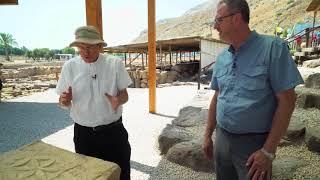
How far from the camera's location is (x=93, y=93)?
2.07 meters

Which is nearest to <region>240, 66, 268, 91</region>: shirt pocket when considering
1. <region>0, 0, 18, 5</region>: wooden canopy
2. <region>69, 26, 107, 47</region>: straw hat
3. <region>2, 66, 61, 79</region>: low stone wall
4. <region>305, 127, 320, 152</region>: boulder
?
<region>69, 26, 107, 47</region>: straw hat

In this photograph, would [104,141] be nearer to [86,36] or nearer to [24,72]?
[86,36]

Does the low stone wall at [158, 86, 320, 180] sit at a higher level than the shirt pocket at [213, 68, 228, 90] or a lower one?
lower

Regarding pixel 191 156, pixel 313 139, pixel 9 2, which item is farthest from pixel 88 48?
pixel 9 2

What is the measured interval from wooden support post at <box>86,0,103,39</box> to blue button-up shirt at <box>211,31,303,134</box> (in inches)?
93.6

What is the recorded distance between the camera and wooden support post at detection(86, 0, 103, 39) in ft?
11.9

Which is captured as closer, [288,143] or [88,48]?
[88,48]

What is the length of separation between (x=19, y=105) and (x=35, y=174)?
8052mm

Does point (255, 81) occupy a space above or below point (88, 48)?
below

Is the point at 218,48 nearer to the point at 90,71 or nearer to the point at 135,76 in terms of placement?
the point at 135,76

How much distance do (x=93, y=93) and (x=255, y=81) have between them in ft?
3.76

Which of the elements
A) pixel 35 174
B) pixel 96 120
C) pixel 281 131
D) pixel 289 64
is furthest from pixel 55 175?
pixel 289 64

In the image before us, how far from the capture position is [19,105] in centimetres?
866

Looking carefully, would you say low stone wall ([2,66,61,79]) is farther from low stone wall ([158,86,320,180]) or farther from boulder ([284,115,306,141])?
boulder ([284,115,306,141])
